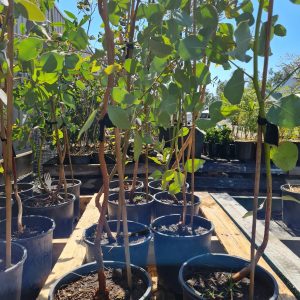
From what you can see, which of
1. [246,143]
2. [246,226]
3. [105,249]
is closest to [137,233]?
[105,249]

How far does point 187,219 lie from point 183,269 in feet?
1.72

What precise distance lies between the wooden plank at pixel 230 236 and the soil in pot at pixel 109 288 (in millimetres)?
506

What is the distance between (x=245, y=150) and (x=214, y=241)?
11.0 ft

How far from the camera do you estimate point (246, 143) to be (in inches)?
188

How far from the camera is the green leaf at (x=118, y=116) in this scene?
0.73 m

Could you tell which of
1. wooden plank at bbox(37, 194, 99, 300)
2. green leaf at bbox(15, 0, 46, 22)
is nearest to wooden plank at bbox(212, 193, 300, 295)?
wooden plank at bbox(37, 194, 99, 300)

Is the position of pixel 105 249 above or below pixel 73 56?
below

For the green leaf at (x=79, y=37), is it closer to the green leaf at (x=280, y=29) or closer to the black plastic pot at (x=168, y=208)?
the green leaf at (x=280, y=29)

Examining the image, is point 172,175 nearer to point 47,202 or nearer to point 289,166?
point 289,166

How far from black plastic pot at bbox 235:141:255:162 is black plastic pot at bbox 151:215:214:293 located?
142 inches

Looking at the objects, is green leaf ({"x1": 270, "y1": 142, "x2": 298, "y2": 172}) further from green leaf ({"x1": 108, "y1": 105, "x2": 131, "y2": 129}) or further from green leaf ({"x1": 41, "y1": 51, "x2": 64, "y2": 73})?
green leaf ({"x1": 41, "y1": 51, "x2": 64, "y2": 73})

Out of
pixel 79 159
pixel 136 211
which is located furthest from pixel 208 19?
pixel 79 159

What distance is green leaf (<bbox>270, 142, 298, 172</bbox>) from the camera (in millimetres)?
792

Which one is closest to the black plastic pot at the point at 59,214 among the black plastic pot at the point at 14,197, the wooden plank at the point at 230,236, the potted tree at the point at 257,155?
the black plastic pot at the point at 14,197
